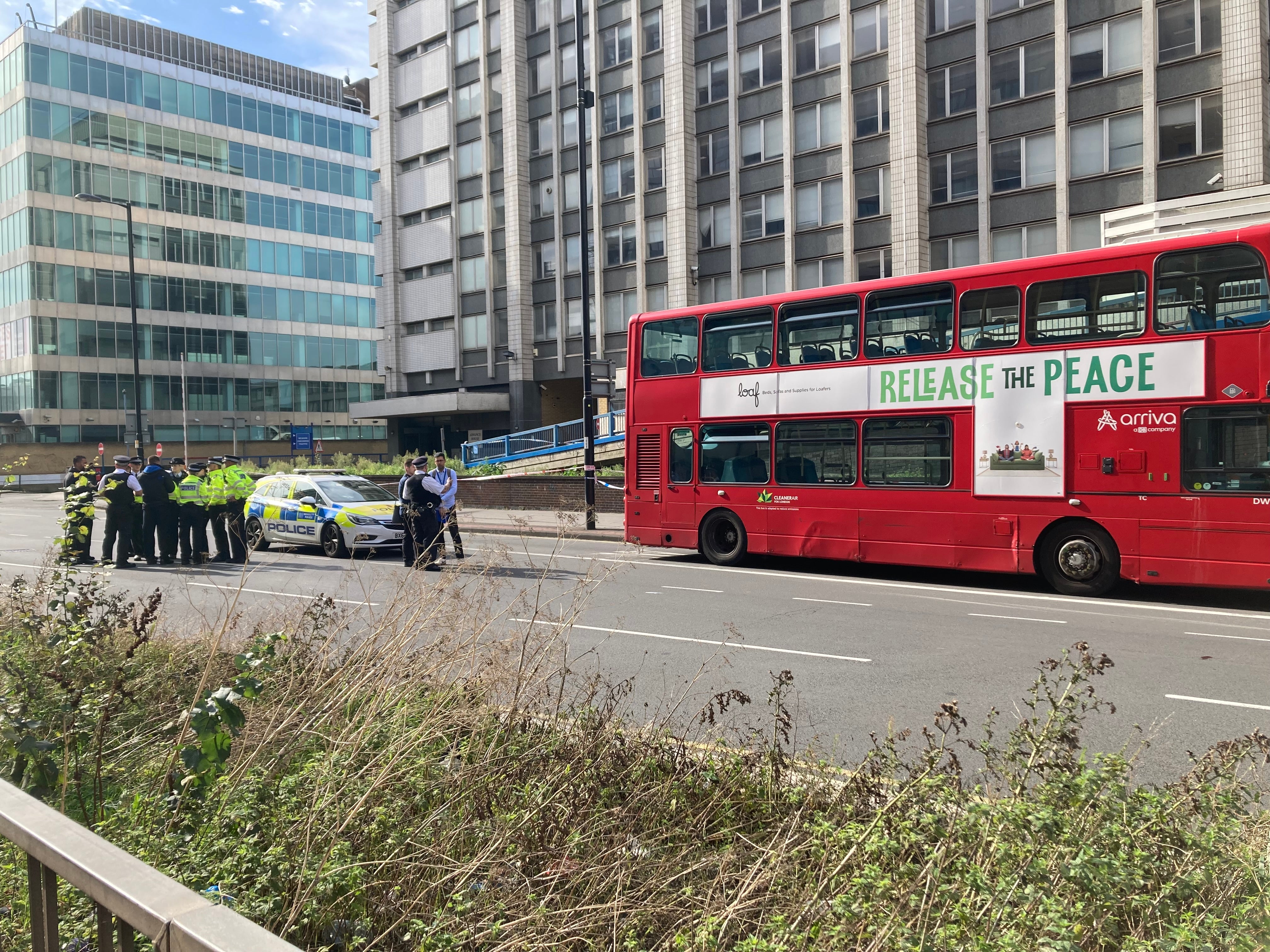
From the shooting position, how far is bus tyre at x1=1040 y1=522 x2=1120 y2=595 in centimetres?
1198

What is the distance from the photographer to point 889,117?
105 feet

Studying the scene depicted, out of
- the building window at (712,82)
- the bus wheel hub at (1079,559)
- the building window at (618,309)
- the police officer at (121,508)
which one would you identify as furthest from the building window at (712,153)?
the bus wheel hub at (1079,559)

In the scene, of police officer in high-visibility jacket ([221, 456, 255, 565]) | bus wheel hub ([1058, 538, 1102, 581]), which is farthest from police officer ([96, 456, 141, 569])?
bus wheel hub ([1058, 538, 1102, 581])

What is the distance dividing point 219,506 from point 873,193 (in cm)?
2407

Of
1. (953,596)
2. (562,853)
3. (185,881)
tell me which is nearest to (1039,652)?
(953,596)

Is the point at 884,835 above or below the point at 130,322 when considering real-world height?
below

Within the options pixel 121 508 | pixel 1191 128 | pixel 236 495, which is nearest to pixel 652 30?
pixel 1191 128

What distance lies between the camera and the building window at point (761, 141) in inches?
1391

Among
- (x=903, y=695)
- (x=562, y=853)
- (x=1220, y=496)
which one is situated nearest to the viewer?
(x=562, y=853)

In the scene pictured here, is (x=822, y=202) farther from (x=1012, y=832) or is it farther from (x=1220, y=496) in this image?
(x=1012, y=832)

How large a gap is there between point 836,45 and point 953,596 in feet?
88.0

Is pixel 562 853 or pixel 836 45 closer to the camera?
pixel 562 853

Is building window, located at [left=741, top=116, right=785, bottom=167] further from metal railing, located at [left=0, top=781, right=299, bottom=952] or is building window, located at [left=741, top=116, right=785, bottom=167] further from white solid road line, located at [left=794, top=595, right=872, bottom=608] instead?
metal railing, located at [left=0, top=781, right=299, bottom=952]

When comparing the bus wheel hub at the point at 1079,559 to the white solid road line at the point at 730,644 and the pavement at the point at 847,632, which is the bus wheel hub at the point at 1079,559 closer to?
the pavement at the point at 847,632
